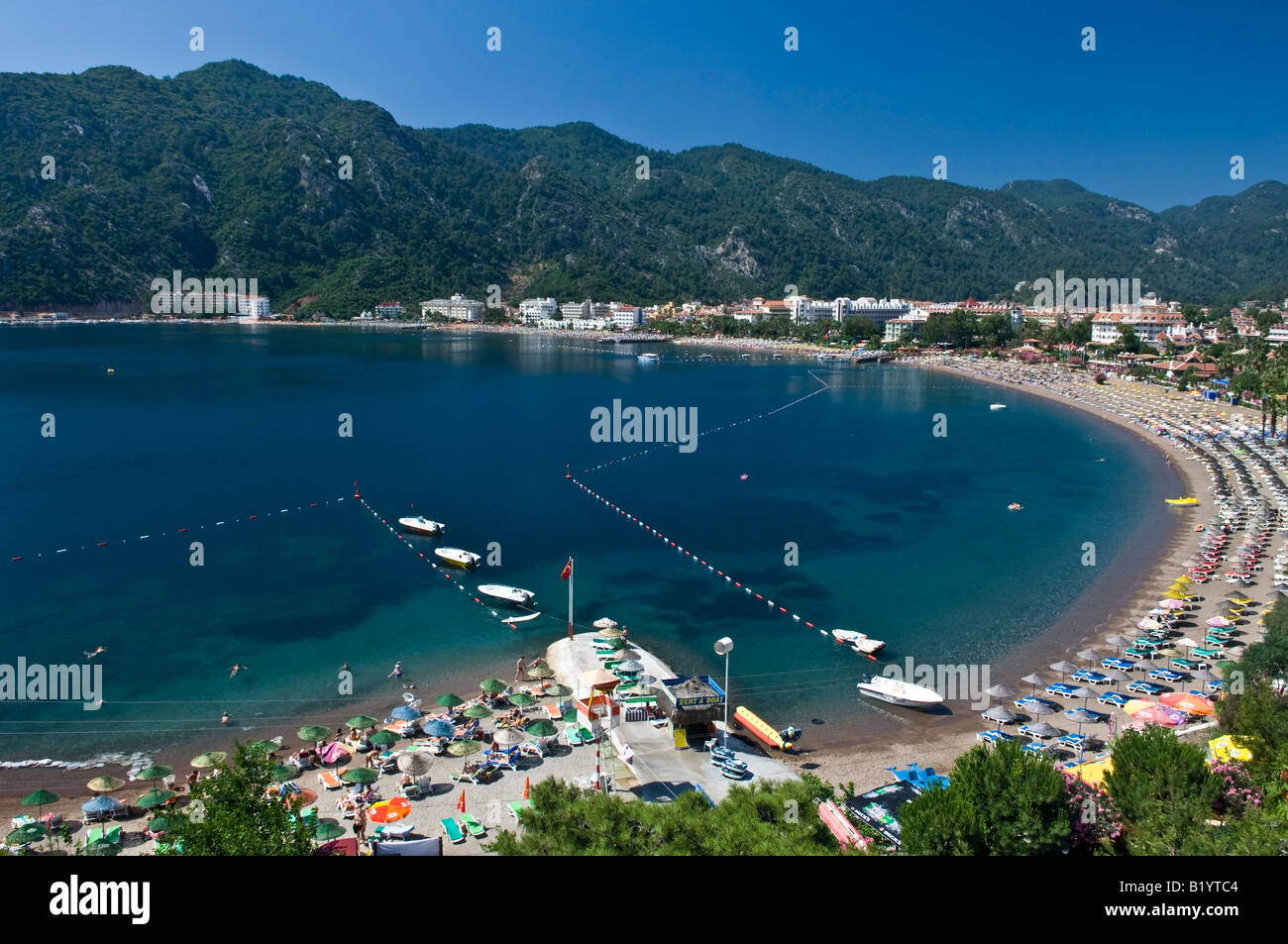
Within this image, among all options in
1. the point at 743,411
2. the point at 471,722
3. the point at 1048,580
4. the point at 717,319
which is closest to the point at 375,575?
the point at 471,722

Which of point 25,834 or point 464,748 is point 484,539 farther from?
point 25,834

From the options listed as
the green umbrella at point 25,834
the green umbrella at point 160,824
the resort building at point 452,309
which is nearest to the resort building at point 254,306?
the resort building at point 452,309

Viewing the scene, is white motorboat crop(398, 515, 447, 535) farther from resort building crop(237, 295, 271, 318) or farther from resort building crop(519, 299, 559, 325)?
resort building crop(237, 295, 271, 318)

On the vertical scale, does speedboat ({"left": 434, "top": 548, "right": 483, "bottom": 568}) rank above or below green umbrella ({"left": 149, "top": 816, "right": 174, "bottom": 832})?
above

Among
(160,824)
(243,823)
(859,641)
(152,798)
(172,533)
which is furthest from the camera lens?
(172,533)

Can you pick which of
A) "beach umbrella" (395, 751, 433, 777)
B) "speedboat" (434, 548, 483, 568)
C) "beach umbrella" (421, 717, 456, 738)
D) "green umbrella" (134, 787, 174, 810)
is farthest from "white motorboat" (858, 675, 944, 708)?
"green umbrella" (134, 787, 174, 810)

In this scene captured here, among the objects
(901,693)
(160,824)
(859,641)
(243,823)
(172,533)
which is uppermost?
(243,823)

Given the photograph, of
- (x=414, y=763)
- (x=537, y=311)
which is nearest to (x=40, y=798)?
(x=414, y=763)
